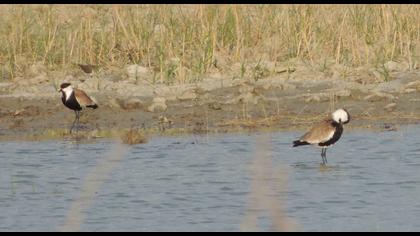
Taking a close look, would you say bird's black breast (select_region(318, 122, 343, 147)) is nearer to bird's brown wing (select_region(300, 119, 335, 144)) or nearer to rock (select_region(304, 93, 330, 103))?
bird's brown wing (select_region(300, 119, 335, 144))

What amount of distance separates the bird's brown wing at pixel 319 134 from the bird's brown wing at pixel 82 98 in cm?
256

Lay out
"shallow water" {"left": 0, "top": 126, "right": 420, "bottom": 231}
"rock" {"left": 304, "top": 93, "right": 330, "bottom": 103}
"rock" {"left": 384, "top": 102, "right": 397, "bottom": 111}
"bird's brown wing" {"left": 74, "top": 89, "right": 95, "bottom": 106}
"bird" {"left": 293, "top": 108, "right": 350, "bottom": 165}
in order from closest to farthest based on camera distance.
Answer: "shallow water" {"left": 0, "top": 126, "right": 420, "bottom": 231} < "bird" {"left": 293, "top": 108, "right": 350, "bottom": 165} < "bird's brown wing" {"left": 74, "top": 89, "right": 95, "bottom": 106} < "rock" {"left": 384, "top": 102, "right": 397, "bottom": 111} < "rock" {"left": 304, "top": 93, "right": 330, "bottom": 103}

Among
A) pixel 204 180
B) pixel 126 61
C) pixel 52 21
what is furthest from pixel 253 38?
pixel 204 180

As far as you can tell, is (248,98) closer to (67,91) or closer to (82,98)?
(82,98)

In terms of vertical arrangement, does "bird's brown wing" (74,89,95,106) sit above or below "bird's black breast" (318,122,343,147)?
above

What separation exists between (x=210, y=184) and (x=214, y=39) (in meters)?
4.57

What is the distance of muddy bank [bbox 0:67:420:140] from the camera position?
11125 millimetres

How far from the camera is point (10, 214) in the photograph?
23.8ft

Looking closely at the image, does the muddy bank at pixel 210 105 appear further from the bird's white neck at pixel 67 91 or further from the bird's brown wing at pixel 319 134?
the bird's brown wing at pixel 319 134

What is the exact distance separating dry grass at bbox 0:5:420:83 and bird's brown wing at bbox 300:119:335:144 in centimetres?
279

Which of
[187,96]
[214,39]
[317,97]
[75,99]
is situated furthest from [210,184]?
[214,39]

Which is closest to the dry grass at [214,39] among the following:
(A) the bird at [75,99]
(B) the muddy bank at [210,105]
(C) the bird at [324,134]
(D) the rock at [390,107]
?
(B) the muddy bank at [210,105]

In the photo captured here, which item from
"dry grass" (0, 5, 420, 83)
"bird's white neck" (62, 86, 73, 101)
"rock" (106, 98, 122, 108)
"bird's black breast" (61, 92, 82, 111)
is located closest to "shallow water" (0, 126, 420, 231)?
"bird's black breast" (61, 92, 82, 111)

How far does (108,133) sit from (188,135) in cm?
83
